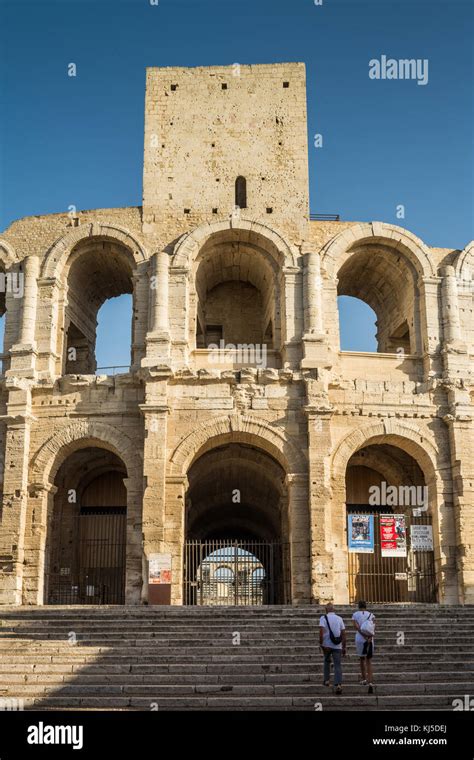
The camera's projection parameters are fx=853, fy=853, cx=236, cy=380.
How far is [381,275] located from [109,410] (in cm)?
907

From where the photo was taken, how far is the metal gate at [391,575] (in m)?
22.5

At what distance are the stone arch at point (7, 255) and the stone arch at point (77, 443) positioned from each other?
16.9ft

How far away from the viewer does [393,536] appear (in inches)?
864

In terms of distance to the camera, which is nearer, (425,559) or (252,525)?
(425,559)

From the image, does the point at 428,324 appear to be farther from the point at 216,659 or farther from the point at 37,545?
the point at 216,659

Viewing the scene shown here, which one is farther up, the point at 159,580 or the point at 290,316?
the point at 290,316

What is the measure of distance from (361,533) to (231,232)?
28.8 feet

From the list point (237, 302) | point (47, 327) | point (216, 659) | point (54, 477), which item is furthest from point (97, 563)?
point (216, 659)

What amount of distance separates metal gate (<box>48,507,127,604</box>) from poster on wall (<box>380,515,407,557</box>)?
24.2ft

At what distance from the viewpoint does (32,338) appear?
74.1ft

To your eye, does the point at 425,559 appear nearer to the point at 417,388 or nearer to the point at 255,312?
the point at 417,388

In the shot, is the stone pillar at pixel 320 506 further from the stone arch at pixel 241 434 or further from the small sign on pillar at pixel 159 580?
the small sign on pillar at pixel 159 580

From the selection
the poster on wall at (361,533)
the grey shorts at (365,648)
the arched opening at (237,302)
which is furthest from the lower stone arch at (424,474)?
the grey shorts at (365,648)

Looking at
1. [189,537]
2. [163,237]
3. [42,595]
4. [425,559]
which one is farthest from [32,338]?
[425,559]
